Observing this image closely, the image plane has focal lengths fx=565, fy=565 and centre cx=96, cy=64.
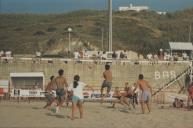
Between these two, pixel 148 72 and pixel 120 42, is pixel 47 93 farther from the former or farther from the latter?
pixel 120 42

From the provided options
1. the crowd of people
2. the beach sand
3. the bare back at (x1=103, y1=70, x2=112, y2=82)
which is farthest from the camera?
the bare back at (x1=103, y1=70, x2=112, y2=82)

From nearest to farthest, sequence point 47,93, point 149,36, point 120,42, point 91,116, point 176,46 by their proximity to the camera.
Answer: point 91,116 < point 47,93 < point 176,46 < point 120,42 < point 149,36

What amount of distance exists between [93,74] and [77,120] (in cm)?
1743

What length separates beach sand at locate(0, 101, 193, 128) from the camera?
15.8 metres

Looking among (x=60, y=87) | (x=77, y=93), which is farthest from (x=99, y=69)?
(x=77, y=93)

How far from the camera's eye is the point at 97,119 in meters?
17.3

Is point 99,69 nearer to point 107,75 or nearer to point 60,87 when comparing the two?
point 107,75

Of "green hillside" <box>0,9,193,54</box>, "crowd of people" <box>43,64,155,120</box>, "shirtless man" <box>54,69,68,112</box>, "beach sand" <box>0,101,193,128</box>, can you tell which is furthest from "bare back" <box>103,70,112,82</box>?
"green hillside" <box>0,9,193,54</box>

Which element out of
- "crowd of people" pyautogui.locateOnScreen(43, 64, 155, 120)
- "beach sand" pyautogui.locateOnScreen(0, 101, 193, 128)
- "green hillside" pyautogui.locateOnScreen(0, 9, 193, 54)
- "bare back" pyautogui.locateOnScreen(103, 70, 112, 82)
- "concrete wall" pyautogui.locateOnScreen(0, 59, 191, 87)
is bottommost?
"beach sand" pyautogui.locateOnScreen(0, 101, 193, 128)

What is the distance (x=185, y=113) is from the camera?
65.7 feet

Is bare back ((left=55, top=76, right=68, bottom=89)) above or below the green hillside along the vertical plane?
below

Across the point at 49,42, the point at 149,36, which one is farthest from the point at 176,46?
the point at 149,36

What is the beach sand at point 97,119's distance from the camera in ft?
52.0

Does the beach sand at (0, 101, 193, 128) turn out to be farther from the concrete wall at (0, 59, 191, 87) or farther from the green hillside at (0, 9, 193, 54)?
the green hillside at (0, 9, 193, 54)
